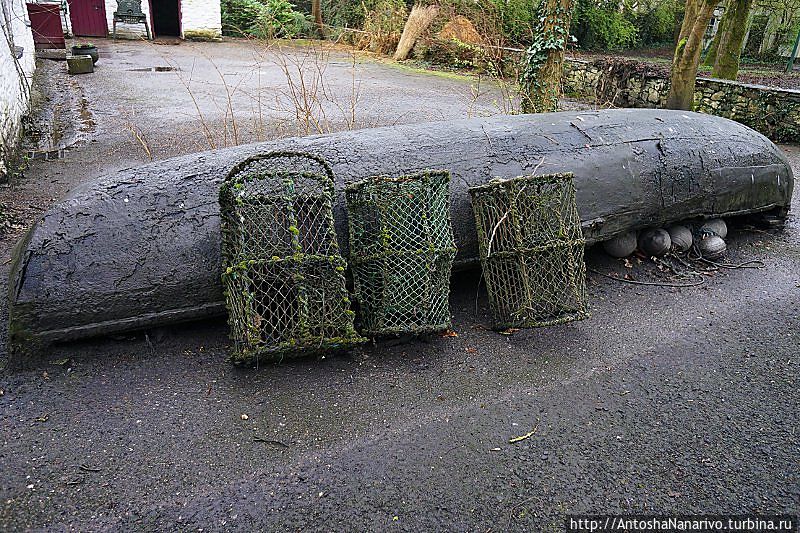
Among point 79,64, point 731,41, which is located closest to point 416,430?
point 731,41

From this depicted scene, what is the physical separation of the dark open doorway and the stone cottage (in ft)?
1.46

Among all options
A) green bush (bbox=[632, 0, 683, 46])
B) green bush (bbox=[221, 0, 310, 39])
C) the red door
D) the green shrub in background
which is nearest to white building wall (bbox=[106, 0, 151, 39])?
the red door

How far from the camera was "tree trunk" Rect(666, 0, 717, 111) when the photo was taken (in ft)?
Answer: 24.7

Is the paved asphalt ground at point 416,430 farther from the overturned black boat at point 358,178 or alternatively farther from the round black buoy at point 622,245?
the round black buoy at point 622,245

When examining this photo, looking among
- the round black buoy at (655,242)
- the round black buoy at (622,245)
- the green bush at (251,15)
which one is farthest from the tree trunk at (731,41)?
the green bush at (251,15)

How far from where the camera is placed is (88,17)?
15305 mm

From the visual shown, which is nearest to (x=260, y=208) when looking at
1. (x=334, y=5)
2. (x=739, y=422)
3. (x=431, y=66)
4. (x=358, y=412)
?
(x=358, y=412)

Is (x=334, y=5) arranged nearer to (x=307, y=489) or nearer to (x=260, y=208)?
(x=260, y=208)

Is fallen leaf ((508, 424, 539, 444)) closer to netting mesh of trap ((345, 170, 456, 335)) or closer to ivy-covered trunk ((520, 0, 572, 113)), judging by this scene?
netting mesh of trap ((345, 170, 456, 335))

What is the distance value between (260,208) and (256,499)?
1.37 m

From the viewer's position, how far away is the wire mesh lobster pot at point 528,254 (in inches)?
122

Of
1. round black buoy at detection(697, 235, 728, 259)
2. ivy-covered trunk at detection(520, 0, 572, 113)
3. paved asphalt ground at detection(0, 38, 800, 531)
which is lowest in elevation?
paved asphalt ground at detection(0, 38, 800, 531)

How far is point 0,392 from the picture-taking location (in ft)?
8.25

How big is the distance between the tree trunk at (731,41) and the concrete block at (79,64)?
11568 mm
